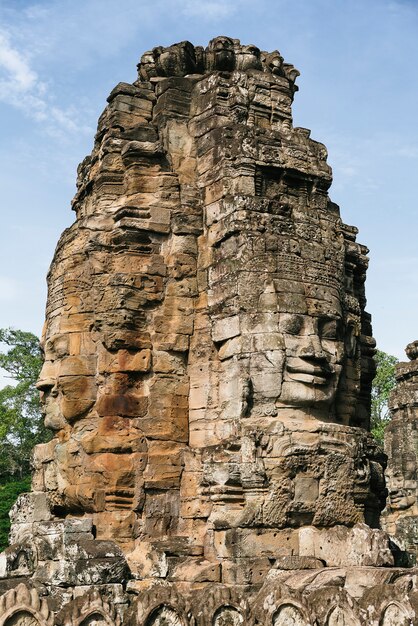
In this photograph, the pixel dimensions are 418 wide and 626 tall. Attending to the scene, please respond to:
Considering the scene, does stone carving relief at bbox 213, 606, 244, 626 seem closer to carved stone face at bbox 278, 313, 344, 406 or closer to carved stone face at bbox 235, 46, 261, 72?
carved stone face at bbox 278, 313, 344, 406

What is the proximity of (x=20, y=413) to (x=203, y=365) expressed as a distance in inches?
1103

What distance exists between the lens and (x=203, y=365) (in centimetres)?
1110

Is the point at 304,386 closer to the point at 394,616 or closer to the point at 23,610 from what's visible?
the point at 394,616

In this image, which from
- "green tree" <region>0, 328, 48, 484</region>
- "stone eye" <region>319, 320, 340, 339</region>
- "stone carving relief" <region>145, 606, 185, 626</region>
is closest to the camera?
Answer: "stone carving relief" <region>145, 606, 185, 626</region>

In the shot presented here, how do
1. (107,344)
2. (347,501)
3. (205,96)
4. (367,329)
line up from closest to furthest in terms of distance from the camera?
(347,501), (107,344), (205,96), (367,329)

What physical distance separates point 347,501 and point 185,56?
6.38m

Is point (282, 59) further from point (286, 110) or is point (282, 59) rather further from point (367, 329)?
point (367, 329)

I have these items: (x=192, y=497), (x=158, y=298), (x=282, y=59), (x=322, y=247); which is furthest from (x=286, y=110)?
(x=192, y=497)

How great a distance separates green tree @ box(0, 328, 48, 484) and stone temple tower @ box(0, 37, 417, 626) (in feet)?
83.4

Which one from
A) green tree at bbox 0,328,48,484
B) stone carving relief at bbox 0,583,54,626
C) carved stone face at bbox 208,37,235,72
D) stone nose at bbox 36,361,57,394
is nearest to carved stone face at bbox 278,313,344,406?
stone nose at bbox 36,361,57,394

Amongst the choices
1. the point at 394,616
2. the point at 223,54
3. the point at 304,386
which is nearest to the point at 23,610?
the point at 394,616

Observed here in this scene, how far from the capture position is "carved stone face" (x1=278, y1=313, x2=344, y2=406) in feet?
Answer: 33.9

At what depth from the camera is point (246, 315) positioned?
1054cm

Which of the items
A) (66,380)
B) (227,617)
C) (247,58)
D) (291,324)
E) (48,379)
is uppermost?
(247,58)
